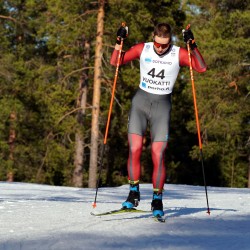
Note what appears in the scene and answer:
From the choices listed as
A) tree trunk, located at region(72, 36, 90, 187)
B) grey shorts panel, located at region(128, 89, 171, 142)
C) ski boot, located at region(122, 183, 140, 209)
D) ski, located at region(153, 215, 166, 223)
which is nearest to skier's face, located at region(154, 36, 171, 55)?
grey shorts panel, located at region(128, 89, 171, 142)

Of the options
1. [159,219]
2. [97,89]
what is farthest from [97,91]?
[159,219]

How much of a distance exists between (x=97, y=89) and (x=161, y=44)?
16.9 meters

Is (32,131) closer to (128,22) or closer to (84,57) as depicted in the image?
(84,57)

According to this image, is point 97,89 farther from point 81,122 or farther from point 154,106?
point 154,106

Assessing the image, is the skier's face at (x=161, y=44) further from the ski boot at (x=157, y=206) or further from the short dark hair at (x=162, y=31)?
the ski boot at (x=157, y=206)

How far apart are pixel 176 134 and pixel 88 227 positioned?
30.8 m

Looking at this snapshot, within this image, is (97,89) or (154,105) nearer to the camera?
(154,105)

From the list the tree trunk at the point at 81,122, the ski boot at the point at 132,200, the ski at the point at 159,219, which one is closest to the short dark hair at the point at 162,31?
the ski boot at the point at 132,200

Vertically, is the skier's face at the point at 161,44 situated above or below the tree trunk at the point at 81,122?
below

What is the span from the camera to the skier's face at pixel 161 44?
691 cm

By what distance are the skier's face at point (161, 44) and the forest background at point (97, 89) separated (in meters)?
16.6

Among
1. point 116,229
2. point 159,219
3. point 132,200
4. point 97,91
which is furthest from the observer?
point 97,91

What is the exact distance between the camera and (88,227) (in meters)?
5.82

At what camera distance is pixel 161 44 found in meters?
6.95
